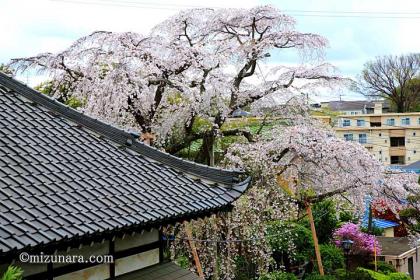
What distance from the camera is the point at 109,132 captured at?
6312 mm

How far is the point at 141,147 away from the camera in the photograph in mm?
6359

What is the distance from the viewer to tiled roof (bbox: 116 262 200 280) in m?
5.67

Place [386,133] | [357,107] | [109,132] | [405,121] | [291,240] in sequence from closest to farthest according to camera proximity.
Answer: [109,132], [291,240], [405,121], [386,133], [357,107]

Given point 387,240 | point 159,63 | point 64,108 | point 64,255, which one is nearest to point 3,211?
point 64,255

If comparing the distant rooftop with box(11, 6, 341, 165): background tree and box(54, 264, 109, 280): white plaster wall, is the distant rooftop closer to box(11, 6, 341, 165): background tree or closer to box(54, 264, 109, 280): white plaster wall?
box(11, 6, 341, 165): background tree

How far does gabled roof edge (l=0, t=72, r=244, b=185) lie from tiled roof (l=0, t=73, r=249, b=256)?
1 centimetres

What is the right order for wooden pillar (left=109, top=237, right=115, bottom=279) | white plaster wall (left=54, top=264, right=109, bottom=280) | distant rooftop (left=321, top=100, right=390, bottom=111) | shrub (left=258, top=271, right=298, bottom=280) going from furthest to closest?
distant rooftop (left=321, top=100, right=390, bottom=111) → shrub (left=258, top=271, right=298, bottom=280) → wooden pillar (left=109, top=237, right=115, bottom=279) → white plaster wall (left=54, top=264, right=109, bottom=280)

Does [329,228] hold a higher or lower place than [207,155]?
lower

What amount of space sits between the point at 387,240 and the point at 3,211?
758 inches

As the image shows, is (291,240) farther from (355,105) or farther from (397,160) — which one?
(355,105)

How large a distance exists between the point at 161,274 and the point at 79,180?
1.67 meters

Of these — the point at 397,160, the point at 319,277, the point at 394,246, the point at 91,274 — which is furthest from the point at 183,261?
the point at 397,160

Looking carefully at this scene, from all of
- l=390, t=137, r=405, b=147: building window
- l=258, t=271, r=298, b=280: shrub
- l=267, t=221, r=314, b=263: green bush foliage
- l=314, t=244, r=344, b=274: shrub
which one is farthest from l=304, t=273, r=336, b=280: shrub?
l=390, t=137, r=405, b=147: building window

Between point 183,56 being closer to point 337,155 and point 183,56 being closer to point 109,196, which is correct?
point 337,155
